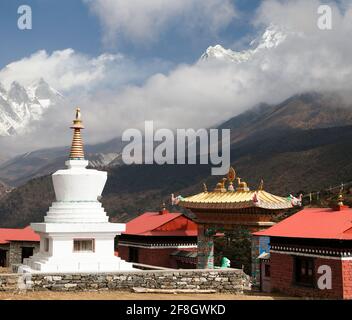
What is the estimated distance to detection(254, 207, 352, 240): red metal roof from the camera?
2263 cm

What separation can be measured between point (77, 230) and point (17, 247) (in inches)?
513

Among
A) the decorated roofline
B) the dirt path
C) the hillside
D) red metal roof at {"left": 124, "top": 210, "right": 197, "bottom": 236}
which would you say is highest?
the hillside

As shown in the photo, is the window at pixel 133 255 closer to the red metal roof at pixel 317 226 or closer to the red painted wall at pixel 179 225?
the red painted wall at pixel 179 225

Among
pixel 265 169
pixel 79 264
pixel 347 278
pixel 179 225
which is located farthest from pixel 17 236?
pixel 265 169

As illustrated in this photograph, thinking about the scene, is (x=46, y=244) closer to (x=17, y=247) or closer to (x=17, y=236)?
(x=17, y=247)

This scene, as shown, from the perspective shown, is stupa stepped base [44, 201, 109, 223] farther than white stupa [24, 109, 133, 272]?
Yes

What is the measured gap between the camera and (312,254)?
930 inches

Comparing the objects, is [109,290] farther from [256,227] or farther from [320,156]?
[320,156]

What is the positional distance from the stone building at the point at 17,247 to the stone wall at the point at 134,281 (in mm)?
13805

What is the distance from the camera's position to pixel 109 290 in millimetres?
20141

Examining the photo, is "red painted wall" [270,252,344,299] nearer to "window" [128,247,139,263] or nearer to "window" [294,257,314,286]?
"window" [294,257,314,286]

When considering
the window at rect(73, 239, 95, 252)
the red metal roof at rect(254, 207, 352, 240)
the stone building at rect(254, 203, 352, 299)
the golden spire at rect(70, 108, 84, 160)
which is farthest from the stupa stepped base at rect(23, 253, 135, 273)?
the red metal roof at rect(254, 207, 352, 240)

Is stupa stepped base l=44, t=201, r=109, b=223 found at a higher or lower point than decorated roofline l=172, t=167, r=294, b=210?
lower

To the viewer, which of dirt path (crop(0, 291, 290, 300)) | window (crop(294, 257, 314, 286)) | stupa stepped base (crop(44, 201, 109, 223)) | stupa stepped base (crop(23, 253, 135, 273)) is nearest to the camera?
dirt path (crop(0, 291, 290, 300))
